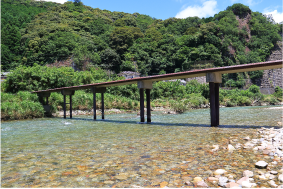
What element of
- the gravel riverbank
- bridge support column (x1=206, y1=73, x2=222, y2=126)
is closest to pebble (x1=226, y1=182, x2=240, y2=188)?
the gravel riverbank

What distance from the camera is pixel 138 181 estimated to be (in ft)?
14.6

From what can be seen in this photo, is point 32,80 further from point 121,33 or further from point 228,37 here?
point 228,37

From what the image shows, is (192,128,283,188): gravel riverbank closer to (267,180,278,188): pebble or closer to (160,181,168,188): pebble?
(267,180,278,188): pebble

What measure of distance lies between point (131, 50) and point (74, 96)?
4112cm

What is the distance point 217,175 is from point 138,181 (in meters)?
1.52

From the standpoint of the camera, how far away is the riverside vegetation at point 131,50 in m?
36.6

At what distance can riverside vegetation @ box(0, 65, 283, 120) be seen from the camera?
23000 mm

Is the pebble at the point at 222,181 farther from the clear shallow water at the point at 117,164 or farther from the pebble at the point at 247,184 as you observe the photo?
the clear shallow water at the point at 117,164

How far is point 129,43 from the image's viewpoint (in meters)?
69.5

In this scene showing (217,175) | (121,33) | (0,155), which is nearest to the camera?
(217,175)

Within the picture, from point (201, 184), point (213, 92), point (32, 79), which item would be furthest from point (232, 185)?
point (32, 79)

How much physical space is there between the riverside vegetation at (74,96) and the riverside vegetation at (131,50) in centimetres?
13

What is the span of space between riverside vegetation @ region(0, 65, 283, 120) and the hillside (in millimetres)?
18295

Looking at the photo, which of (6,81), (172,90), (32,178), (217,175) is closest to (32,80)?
(6,81)
